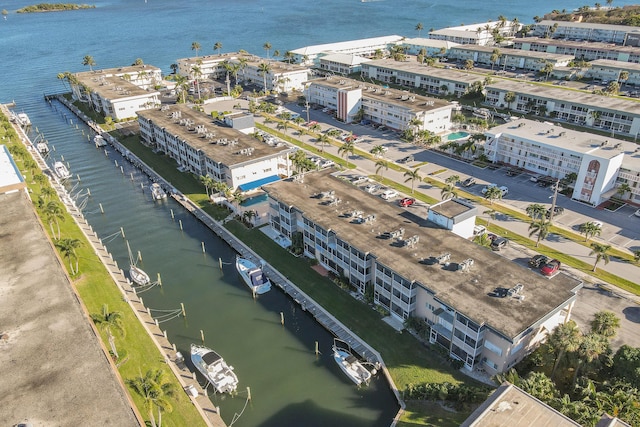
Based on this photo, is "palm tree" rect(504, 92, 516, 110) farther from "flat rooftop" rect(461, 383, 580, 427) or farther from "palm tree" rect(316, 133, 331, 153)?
"flat rooftop" rect(461, 383, 580, 427)

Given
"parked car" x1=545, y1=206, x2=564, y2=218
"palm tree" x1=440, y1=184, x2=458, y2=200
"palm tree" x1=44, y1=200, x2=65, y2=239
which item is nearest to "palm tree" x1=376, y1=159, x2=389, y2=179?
"palm tree" x1=440, y1=184, x2=458, y2=200

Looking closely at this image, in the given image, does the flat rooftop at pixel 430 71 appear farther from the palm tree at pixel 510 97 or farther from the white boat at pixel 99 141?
the white boat at pixel 99 141

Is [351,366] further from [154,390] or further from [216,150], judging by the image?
[216,150]

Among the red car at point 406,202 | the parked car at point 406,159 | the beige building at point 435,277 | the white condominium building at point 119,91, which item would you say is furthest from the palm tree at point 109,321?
the white condominium building at point 119,91

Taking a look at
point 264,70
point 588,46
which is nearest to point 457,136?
point 264,70

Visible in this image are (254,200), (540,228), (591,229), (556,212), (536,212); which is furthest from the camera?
(254,200)
